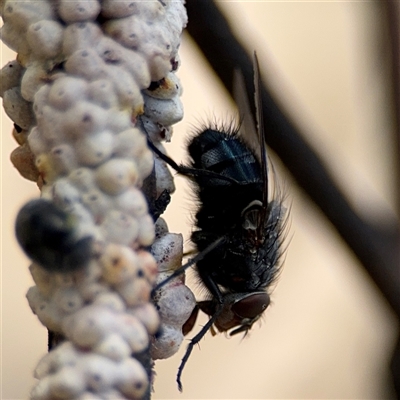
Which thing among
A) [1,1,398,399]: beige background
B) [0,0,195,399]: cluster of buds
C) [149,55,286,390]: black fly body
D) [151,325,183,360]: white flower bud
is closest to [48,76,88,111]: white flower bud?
[0,0,195,399]: cluster of buds

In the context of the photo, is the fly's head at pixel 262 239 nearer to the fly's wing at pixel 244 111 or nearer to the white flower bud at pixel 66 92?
the fly's wing at pixel 244 111

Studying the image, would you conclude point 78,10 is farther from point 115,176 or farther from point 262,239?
point 262,239

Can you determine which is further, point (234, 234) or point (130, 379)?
point (234, 234)

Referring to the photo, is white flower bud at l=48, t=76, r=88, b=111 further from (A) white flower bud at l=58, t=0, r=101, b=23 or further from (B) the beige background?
(B) the beige background

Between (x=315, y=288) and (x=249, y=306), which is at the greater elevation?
(x=249, y=306)

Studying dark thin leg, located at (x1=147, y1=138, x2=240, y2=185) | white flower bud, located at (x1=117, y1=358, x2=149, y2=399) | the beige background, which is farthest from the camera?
the beige background

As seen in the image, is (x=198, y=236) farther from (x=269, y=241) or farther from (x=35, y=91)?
(x=35, y=91)

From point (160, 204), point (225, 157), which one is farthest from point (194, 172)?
point (160, 204)

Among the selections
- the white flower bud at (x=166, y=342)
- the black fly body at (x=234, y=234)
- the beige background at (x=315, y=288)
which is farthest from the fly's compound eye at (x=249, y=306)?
the beige background at (x=315, y=288)
